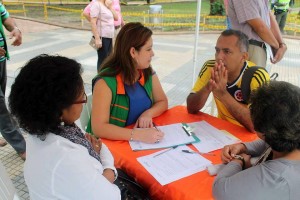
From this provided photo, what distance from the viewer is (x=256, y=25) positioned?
2.36 m

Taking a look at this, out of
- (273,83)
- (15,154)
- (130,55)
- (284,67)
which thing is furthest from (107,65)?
(284,67)

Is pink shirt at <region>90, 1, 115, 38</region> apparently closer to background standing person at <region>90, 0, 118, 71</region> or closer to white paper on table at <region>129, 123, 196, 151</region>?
background standing person at <region>90, 0, 118, 71</region>

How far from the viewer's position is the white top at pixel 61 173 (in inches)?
37.6

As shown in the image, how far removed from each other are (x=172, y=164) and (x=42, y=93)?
0.68 meters

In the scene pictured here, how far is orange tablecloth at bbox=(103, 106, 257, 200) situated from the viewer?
1.15 m

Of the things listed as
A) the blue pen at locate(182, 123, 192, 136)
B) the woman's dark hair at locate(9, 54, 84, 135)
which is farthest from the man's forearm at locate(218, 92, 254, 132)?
the woman's dark hair at locate(9, 54, 84, 135)

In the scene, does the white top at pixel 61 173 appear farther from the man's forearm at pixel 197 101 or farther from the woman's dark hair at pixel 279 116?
the man's forearm at pixel 197 101

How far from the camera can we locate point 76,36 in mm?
8914

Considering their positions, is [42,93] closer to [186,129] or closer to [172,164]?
[172,164]

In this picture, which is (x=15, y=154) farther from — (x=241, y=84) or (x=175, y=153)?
(x=241, y=84)

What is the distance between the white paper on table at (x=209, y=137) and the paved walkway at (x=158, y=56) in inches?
58.3

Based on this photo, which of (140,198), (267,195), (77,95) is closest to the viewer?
(267,195)

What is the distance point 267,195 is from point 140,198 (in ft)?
1.99

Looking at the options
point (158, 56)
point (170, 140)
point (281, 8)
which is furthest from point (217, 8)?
point (170, 140)
